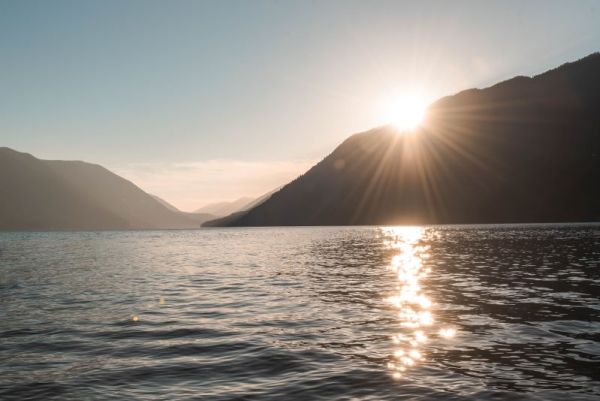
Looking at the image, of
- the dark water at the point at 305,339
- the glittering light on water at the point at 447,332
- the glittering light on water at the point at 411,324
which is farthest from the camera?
the glittering light on water at the point at 447,332

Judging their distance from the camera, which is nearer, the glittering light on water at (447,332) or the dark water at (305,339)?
the dark water at (305,339)

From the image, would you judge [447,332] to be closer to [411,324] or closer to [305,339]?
[411,324]

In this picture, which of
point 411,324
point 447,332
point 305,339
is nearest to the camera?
point 305,339

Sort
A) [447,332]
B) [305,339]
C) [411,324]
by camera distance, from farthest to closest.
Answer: [411,324] < [447,332] < [305,339]

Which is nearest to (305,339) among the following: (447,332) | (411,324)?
(411,324)

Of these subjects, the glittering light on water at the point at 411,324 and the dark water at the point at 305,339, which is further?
the glittering light on water at the point at 411,324

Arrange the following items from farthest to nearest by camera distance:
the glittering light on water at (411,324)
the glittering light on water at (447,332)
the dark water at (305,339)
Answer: the glittering light on water at (447,332) → the glittering light on water at (411,324) → the dark water at (305,339)

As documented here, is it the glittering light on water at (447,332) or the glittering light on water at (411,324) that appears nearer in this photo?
the glittering light on water at (411,324)

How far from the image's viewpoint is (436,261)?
2226 inches

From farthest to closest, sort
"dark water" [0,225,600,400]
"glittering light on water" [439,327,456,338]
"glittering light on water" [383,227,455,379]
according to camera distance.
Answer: "glittering light on water" [439,327,456,338]
"glittering light on water" [383,227,455,379]
"dark water" [0,225,600,400]

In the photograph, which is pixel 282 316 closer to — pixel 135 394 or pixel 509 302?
pixel 135 394

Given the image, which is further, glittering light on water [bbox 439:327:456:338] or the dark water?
glittering light on water [bbox 439:327:456:338]

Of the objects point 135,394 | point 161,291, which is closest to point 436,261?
point 161,291

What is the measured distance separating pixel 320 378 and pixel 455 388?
3.77m
